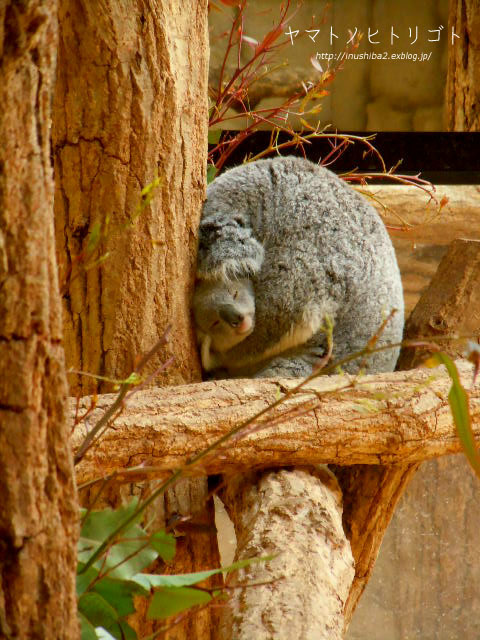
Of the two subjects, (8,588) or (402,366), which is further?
(402,366)

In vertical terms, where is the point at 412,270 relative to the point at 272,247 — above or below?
below

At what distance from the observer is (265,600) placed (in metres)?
1.26

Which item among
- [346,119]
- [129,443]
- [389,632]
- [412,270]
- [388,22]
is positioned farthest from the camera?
[346,119]

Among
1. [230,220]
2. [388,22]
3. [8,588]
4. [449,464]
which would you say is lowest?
[449,464]

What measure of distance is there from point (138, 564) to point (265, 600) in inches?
8.2

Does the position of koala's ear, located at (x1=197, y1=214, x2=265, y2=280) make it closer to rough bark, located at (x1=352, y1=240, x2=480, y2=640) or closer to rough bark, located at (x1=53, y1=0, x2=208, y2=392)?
rough bark, located at (x1=53, y1=0, x2=208, y2=392)

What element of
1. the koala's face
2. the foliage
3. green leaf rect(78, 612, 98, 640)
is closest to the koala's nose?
the koala's face

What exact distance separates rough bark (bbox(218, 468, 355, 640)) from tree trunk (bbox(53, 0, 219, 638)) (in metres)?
0.22

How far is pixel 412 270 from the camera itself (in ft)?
11.9

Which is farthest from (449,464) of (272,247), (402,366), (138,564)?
(138,564)

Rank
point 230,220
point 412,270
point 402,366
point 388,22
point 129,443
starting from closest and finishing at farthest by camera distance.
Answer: point 129,443
point 230,220
point 402,366
point 412,270
point 388,22

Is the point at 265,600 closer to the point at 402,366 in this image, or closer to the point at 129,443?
the point at 129,443

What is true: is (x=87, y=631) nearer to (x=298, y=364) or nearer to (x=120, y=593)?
(x=120, y=593)

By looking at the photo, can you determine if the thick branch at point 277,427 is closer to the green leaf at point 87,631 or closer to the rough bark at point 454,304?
the rough bark at point 454,304
